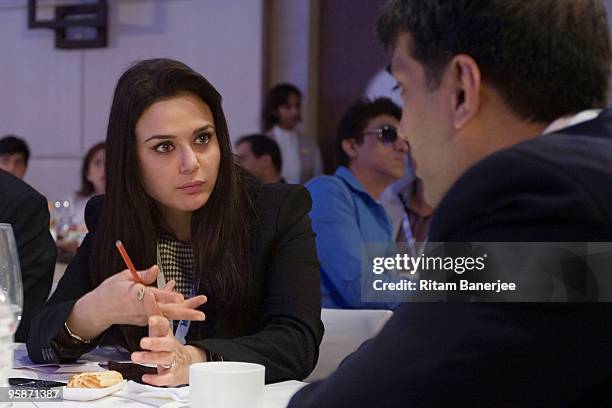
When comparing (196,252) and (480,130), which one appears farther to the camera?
(196,252)

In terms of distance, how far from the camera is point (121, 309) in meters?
1.57

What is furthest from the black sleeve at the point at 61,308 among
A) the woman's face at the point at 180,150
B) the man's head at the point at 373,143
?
the man's head at the point at 373,143

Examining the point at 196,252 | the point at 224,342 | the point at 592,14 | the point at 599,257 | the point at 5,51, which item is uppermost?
the point at 5,51

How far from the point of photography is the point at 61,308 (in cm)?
171

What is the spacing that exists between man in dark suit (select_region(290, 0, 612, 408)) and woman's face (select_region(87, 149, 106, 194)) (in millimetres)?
4855

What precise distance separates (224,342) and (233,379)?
1.50 feet

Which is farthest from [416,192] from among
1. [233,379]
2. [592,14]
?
[592,14]

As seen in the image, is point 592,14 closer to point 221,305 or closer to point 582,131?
point 582,131

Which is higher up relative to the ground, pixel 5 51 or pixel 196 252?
pixel 5 51

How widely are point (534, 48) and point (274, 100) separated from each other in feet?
17.1

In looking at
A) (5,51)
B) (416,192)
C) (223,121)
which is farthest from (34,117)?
(223,121)

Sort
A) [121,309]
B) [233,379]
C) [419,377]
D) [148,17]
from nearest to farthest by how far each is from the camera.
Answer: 1. [419,377]
2. [233,379]
3. [121,309]
4. [148,17]

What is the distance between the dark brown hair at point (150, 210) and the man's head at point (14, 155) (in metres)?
4.09

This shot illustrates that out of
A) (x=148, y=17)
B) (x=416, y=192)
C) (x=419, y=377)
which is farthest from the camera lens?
(x=148, y=17)
